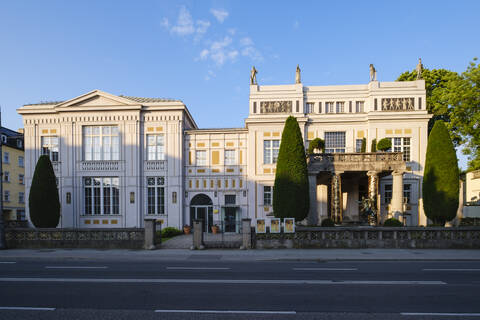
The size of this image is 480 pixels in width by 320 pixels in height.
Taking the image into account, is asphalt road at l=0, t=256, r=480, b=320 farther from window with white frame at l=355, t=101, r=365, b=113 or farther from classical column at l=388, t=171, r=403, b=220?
window with white frame at l=355, t=101, r=365, b=113

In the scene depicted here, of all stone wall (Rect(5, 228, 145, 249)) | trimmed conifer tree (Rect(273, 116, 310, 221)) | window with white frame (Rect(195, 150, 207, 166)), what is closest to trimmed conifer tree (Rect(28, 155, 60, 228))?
stone wall (Rect(5, 228, 145, 249))

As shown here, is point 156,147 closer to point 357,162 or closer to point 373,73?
point 357,162

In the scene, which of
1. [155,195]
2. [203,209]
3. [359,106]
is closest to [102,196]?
[155,195]

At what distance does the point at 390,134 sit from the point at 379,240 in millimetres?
13682

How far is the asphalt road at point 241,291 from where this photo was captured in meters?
6.88

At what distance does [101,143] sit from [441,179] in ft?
94.2

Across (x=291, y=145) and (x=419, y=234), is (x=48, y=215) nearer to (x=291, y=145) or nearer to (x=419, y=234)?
(x=291, y=145)

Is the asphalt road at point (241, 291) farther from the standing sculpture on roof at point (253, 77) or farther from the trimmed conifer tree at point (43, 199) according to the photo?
the standing sculpture on roof at point (253, 77)

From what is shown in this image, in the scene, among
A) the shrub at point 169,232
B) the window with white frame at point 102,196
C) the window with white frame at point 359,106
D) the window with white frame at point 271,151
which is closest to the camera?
the shrub at point 169,232

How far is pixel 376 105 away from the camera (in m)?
29.0

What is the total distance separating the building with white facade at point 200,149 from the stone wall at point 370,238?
32.2 ft

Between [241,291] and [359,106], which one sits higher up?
[359,106]

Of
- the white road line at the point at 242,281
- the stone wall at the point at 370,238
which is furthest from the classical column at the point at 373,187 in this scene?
the white road line at the point at 242,281

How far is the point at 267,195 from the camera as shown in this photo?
2916cm
